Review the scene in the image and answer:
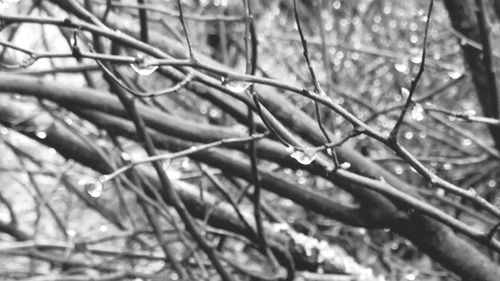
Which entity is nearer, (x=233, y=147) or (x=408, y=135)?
Answer: (x=233, y=147)

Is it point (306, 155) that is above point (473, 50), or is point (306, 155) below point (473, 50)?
below

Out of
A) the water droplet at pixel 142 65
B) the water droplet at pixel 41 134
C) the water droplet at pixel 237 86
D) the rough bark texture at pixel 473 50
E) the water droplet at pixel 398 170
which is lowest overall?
the water droplet at pixel 41 134

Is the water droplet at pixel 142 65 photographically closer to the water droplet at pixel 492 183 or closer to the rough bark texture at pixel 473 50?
the rough bark texture at pixel 473 50

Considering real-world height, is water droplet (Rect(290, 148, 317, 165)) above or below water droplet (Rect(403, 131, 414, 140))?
below

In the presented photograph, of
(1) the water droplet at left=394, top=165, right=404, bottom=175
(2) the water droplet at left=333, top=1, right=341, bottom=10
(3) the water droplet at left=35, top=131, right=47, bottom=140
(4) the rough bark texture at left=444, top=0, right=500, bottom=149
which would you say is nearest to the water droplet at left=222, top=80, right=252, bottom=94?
(4) the rough bark texture at left=444, top=0, right=500, bottom=149

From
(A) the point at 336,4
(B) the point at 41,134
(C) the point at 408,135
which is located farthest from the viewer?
Result: (A) the point at 336,4

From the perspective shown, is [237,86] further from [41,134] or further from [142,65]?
[41,134]

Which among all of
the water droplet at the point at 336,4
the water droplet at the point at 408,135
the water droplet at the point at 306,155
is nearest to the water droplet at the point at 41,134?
the water droplet at the point at 306,155

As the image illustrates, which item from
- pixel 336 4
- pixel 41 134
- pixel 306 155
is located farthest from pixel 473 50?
pixel 336 4

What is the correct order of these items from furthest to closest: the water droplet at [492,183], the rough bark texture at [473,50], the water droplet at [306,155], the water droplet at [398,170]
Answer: the water droplet at [492,183] → the water droplet at [398,170] → the rough bark texture at [473,50] → the water droplet at [306,155]

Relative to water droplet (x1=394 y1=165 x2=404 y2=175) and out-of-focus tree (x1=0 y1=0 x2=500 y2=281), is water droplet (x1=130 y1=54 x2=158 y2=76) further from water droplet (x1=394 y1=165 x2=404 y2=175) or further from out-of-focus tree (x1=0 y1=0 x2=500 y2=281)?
water droplet (x1=394 y1=165 x2=404 y2=175)

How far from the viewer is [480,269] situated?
2.08 metres

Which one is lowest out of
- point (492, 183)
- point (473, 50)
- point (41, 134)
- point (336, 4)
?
point (41, 134)

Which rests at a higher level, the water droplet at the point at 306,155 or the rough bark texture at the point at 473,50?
the rough bark texture at the point at 473,50
